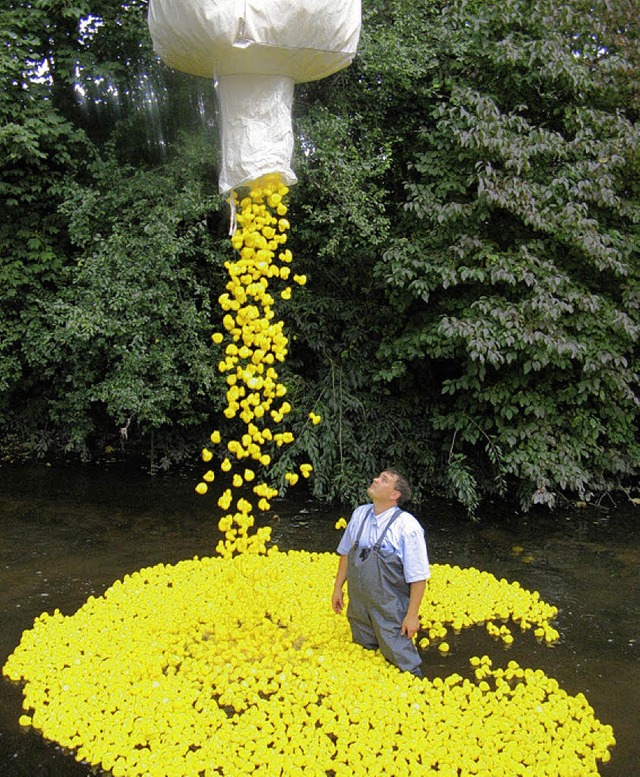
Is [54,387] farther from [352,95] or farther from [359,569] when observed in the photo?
[359,569]

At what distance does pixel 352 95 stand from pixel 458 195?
1471 mm

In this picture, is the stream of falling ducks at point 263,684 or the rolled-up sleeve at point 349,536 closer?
the stream of falling ducks at point 263,684

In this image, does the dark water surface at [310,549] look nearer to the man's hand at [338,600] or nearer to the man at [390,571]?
the man at [390,571]

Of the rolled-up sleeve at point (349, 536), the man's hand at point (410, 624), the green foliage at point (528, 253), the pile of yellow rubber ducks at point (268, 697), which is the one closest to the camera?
the pile of yellow rubber ducks at point (268, 697)

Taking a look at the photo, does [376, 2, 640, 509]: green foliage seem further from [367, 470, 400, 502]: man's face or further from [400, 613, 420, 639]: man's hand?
[400, 613, 420, 639]: man's hand

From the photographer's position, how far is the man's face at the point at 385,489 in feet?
10.6

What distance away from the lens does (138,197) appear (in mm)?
6477

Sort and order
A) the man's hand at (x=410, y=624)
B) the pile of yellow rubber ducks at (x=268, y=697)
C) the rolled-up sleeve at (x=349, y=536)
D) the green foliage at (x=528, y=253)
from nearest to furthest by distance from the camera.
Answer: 1. the pile of yellow rubber ducks at (x=268, y=697)
2. the man's hand at (x=410, y=624)
3. the rolled-up sleeve at (x=349, y=536)
4. the green foliage at (x=528, y=253)

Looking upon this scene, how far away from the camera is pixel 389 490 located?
323 cm

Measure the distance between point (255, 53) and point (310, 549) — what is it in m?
3.47

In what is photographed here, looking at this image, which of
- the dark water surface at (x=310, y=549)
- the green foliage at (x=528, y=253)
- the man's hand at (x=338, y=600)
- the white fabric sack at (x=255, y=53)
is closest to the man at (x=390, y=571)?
the man's hand at (x=338, y=600)

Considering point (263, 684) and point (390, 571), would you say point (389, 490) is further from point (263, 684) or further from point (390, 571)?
point (263, 684)

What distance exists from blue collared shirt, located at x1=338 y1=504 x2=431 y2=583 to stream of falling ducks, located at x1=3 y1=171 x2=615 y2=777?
1.48 ft

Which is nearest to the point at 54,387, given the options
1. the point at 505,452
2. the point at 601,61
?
the point at 505,452
